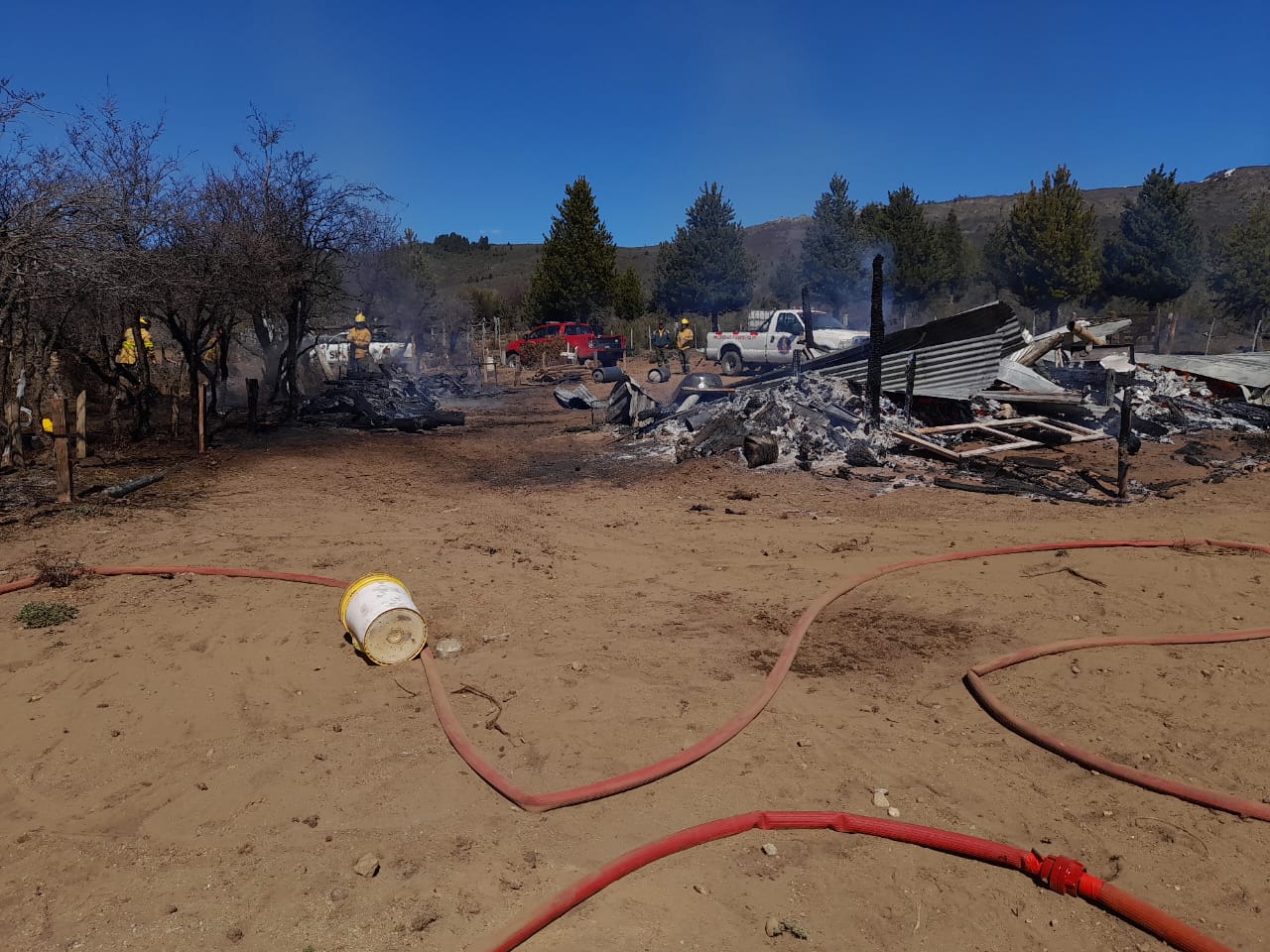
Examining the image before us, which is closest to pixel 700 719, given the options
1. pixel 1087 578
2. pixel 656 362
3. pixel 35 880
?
pixel 35 880

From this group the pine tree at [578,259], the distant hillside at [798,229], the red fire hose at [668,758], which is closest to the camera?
the red fire hose at [668,758]

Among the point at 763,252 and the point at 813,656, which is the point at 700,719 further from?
the point at 763,252

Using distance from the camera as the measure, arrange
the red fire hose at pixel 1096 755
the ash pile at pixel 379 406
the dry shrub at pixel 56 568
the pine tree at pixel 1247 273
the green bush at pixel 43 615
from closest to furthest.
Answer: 1. the red fire hose at pixel 1096 755
2. the green bush at pixel 43 615
3. the dry shrub at pixel 56 568
4. the ash pile at pixel 379 406
5. the pine tree at pixel 1247 273

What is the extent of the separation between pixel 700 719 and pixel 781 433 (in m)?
7.38

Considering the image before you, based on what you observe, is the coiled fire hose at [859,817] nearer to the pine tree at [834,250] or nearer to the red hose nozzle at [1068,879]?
the red hose nozzle at [1068,879]

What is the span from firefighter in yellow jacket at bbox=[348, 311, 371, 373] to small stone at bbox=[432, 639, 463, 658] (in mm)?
19392

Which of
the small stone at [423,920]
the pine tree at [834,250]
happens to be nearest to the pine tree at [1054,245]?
the pine tree at [834,250]

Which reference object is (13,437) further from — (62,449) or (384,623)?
(384,623)

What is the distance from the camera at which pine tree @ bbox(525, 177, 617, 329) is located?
34375mm

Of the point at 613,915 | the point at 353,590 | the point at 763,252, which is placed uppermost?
the point at 763,252

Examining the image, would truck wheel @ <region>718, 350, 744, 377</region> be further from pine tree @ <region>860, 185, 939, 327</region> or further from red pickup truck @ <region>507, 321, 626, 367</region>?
pine tree @ <region>860, 185, 939, 327</region>

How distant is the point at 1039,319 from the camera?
34.8 m

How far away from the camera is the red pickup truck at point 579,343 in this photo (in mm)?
27484

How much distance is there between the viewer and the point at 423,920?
110 inches
